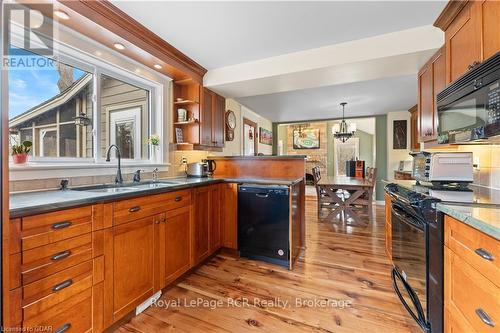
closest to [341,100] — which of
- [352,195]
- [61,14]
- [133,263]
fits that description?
[352,195]

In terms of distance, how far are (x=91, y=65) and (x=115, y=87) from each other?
1.08 feet

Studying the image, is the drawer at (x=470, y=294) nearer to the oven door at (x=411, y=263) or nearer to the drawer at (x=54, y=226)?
the oven door at (x=411, y=263)

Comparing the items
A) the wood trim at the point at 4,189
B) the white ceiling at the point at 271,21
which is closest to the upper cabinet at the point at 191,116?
the white ceiling at the point at 271,21

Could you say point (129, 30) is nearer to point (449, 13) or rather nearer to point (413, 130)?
point (449, 13)

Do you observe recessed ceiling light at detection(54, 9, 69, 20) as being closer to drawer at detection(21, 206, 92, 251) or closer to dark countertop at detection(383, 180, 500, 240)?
drawer at detection(21, 206, 92, 251)

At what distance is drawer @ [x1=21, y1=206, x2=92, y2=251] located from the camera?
1.04m

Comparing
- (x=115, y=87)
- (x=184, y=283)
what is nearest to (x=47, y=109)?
(x=115, y=87)

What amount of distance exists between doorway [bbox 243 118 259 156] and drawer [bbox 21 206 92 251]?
157 inches

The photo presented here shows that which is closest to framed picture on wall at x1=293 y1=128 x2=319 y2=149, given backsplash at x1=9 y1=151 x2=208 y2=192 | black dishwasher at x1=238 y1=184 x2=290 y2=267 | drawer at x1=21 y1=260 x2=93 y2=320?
backsplash at x1=9 y1=151 x2=208 y2=192

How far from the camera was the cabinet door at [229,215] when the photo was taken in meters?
2.61

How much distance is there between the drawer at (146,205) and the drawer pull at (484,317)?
1956 mm

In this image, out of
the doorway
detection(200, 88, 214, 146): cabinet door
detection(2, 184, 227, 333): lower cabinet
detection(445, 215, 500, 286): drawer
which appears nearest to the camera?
detection(445, 215, 500, 286): drawer

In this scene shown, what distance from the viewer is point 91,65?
2.06 m

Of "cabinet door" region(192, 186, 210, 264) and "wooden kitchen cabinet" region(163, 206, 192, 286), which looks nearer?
"wooden kitchen cabinet" region(163, 206, 192, 286)
